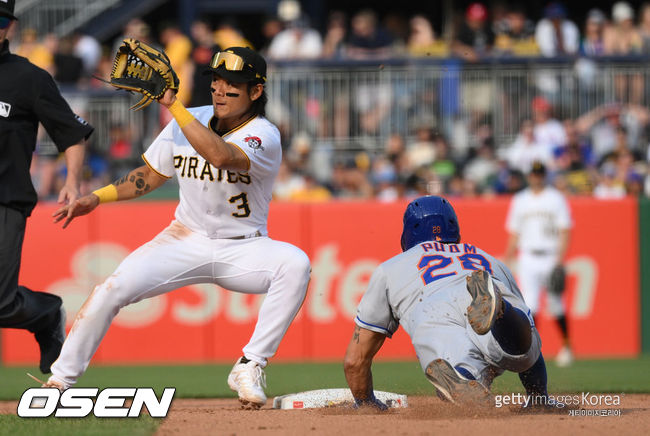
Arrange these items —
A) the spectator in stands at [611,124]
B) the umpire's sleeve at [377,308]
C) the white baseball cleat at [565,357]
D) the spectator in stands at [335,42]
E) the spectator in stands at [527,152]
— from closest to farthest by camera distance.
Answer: the umpire's sleeve at [377,308]
the white baseball cleat at [565,357]
the spectator in stands at [527,152]
the spectator in stands at [611,124]
the spectator in stands at [335,42]

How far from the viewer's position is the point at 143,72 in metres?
6.08

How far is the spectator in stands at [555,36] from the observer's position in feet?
51.7

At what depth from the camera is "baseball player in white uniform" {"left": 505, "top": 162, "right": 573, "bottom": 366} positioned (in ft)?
40.7

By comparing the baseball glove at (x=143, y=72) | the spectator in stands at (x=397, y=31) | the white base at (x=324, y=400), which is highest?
the spectator in stands at (x=397, y=31)

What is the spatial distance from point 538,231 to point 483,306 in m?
7.48

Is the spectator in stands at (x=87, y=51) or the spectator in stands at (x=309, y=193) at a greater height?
the spectator in stands at (x=87, y=51)

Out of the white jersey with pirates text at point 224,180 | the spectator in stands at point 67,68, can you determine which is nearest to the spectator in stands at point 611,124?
the spectator in stands at point 67,68

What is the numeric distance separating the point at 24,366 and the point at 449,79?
698 cm

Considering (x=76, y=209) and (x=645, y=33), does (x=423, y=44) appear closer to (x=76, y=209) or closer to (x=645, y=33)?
(x=645, y=33)

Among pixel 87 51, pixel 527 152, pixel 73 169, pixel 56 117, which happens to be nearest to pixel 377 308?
pixel 73 169

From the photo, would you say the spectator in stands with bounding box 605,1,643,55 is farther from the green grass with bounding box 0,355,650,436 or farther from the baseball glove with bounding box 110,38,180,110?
the baseball glove with bounding box 110,38,180,110

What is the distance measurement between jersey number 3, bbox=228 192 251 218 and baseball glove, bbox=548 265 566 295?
252 inches

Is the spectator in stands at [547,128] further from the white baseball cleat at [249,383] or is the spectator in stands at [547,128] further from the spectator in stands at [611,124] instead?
the white baseball cleat at [249,383]

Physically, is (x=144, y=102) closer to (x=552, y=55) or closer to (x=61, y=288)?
(x=61, y=288)
